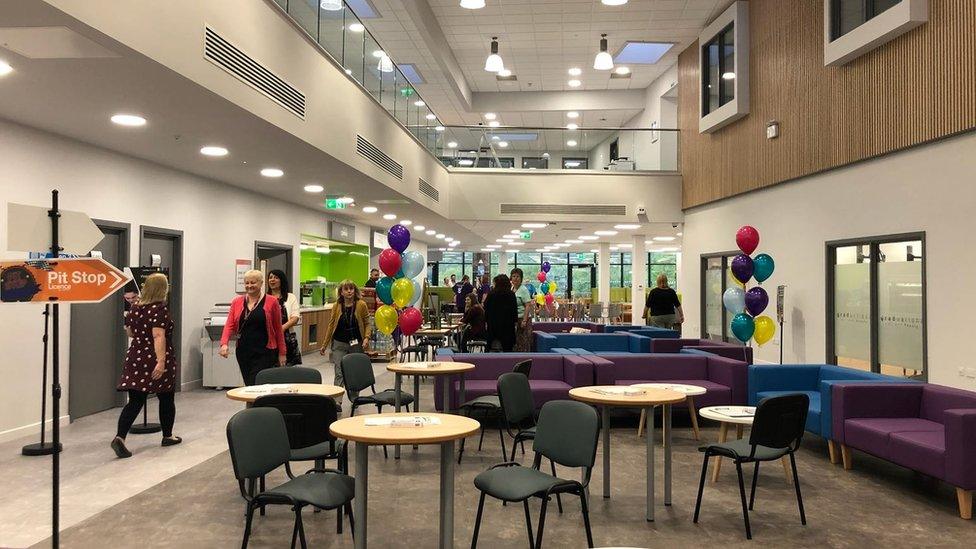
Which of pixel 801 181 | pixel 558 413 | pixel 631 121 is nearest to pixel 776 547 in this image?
pixel 558 413

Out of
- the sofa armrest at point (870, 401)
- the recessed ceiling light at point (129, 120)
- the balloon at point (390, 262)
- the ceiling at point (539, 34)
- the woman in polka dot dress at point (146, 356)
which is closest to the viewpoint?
the sofa armrest at point (870, 401)

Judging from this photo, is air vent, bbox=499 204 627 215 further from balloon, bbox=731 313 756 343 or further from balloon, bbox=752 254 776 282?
balloon, bbox=731 313 756 343

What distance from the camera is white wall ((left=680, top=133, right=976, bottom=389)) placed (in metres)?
6.77

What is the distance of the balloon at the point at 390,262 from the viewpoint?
298 inches

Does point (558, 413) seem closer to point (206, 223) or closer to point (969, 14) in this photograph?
point (969, 14)

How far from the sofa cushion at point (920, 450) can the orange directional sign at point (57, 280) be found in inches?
222

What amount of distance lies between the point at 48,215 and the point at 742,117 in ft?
34.7

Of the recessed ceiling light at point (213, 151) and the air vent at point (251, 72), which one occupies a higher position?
the air vent at point (251, 72)

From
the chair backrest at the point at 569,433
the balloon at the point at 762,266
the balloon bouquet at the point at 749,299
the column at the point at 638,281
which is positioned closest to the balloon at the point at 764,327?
the balloon bouquet at the point at 749,299

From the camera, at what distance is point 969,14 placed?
658 cm

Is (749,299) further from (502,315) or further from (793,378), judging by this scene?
(502,315)

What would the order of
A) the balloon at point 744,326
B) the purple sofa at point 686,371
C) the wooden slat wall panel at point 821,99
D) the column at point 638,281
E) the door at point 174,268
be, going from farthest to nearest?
the column at point 638,281 < the door at point 174,268 < the balloon at point 744,326 < the purple sofa at point 686,371 < the wooden slat wall panel at point 821,99

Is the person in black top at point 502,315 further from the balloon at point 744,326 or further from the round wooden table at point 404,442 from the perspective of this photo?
the round wooden table at point 404,442

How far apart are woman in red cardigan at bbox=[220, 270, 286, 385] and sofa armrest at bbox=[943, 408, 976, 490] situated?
535 centimetres
